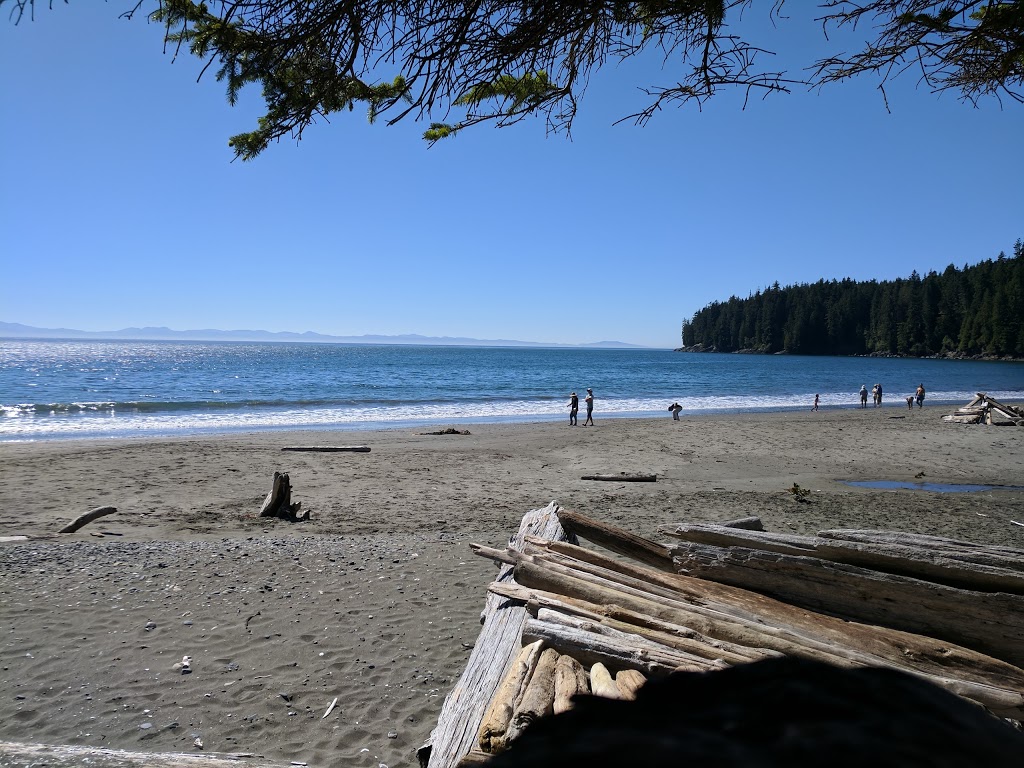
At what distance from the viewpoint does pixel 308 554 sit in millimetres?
7918

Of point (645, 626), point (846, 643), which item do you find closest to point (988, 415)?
point (846, 643)

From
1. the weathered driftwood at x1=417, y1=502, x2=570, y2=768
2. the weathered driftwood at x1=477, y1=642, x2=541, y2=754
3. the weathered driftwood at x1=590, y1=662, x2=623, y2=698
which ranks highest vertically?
the weathered driftwood at x1=590, y1=662, x2=623, y2=698

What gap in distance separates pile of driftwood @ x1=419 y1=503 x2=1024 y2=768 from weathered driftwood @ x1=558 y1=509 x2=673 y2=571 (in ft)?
1.21

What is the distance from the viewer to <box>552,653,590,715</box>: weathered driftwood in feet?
9.27

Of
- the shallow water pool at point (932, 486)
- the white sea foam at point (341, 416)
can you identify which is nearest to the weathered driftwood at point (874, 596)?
the shallow water pool at point (932, 486)

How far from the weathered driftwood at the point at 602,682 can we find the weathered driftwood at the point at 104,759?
1.43 meters

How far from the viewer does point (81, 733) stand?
164 inches

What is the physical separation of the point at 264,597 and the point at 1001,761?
7.00 metres

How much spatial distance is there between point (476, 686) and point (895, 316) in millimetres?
151344

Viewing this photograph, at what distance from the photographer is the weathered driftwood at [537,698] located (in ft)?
8.64

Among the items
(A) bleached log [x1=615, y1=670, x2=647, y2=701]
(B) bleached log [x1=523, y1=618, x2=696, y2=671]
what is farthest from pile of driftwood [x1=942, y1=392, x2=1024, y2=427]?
(A) bleached log [x1=615, y1=670, x2=647, y2=701]

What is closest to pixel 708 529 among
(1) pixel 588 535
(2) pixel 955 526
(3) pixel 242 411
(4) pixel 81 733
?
(1) pixel 588 535

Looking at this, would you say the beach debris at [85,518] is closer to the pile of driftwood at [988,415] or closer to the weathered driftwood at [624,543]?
the weathered driftwood at [624,543]

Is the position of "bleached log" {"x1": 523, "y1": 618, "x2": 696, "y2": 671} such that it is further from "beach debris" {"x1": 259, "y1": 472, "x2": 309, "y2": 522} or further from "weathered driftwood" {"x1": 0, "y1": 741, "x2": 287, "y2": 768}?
"beach debris" {"x1": 259, "y1": 472, "x2": 309, "y2": 522}
